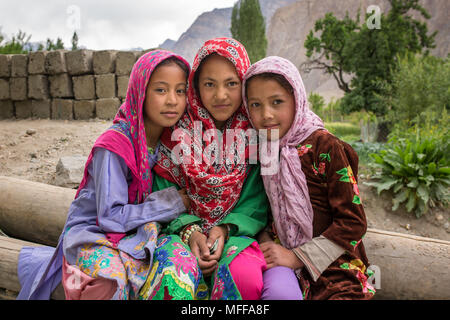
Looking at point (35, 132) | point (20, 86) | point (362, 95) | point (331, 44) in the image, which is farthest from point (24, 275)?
point (331, 44)

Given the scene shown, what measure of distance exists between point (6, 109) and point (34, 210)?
329 inches

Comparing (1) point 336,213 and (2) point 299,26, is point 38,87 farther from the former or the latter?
(2) point 299,26

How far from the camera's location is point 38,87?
347 inches

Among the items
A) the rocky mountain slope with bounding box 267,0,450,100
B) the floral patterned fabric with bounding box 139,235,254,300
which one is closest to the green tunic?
the floral patterned fabric with bounding box 139,235,254,300

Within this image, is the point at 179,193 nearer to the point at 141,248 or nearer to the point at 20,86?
the point at 141,248

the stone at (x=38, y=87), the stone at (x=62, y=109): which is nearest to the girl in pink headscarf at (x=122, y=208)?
the stone at (x=62, y=109)

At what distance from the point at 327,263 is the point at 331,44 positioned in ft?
54.0

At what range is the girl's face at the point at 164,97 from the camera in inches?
74.4

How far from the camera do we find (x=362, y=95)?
13.8m

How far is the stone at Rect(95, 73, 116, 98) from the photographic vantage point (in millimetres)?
8617

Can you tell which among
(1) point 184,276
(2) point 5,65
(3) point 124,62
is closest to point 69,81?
(3) point 124,62

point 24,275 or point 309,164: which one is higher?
point 309,164

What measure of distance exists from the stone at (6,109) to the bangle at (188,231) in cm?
986
